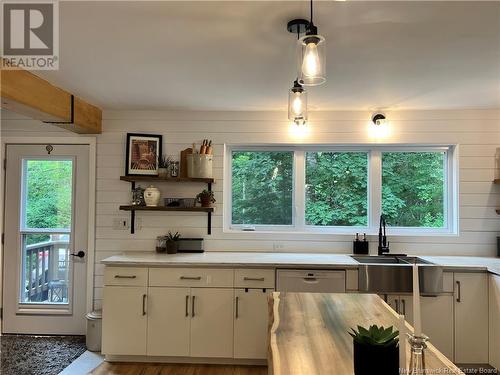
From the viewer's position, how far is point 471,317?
10.2 feet

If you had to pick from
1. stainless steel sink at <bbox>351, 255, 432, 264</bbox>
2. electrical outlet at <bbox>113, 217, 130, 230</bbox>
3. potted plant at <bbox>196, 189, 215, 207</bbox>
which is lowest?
stainless steel sink at <bbox>351, 255, 432, 264</bbox>

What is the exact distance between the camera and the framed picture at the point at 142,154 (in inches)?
148

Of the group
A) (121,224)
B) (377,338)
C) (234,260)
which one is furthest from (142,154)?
(377,338)

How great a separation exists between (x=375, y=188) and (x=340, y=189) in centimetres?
36

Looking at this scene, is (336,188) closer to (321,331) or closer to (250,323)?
(250,323)

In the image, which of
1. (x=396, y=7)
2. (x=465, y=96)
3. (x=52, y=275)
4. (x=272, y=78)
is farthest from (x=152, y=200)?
(x=465, y=96)

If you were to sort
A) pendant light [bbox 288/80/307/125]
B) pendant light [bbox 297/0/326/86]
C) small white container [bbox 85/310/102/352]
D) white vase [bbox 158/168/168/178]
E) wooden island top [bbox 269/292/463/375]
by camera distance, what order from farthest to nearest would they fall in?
white vase [bbox 158/168/168/178], small white container [bbox 85/310/102/352], pendant light [bbox 288/80/307/125], pendant light [bbox 297/0/326/86], wooden island top [bbox 269/292/463/375]

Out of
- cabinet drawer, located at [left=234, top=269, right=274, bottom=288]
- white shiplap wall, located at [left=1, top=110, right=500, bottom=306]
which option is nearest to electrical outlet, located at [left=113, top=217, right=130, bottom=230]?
white shiplap wall, located at [left=1, top=110, right=500, bottom=306]

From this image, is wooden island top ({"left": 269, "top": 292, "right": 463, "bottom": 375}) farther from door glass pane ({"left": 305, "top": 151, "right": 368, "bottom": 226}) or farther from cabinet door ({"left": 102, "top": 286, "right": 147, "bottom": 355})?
door glass pane ({"left": 305, "top": 151, "right": 368, "bottom": 226})

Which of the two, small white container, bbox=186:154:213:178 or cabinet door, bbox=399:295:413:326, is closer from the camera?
cabinet door, bbox=399:295:413:326

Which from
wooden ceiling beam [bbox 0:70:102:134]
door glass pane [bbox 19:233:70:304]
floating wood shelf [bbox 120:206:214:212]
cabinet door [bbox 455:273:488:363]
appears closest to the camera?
wooden ceiling beam [bbox 0:70:102:134]

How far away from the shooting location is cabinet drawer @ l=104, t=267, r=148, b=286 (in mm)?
3252

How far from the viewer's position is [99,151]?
152 inches

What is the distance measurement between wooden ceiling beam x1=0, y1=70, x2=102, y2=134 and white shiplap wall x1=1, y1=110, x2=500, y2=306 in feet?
0.98
